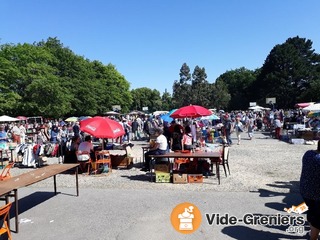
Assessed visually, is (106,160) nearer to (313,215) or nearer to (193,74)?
(313,215)

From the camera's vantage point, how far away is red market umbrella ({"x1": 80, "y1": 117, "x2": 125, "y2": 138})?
33.8 feet

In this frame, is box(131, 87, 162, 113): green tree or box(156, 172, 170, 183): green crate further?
box(131, 87, 162, 113): green tree

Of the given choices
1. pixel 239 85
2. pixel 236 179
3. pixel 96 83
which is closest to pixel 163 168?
pixel 236 179

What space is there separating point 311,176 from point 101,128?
753cm

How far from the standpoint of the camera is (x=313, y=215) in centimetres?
432

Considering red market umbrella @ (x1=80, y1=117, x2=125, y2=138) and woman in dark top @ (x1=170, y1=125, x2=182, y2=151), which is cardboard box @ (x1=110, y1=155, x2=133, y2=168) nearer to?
red market umbrella @ (x1=80, y1=117, x2=125, y2=138)

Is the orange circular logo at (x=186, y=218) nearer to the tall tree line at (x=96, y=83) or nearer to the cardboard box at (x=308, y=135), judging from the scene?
the cardboard box at (x=308, y=135)

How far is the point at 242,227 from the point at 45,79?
4116 cm

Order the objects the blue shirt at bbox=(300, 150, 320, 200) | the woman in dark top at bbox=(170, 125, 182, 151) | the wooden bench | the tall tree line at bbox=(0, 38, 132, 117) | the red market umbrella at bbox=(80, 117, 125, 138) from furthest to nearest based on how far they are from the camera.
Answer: the tall tree line at bbox=(0, 38, 132, 117) < the woman in dark top at bbox=(170, 125, 182, 151) < the red market umbrella at bbox=(80, 117, 125, 138) < the wooden bench < the blue shirt at bbox=(300, 150, 320, 200)

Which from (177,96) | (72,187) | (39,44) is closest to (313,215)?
(72,187)

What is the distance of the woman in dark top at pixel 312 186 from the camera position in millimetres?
4207

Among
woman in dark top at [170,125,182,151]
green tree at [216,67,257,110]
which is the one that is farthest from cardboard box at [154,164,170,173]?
green tree at [216,67,257,110]

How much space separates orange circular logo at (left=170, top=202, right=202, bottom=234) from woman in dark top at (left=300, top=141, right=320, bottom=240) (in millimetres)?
1987

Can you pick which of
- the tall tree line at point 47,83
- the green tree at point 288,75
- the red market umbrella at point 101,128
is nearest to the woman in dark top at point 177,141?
the red market umbrella at point 101,128
